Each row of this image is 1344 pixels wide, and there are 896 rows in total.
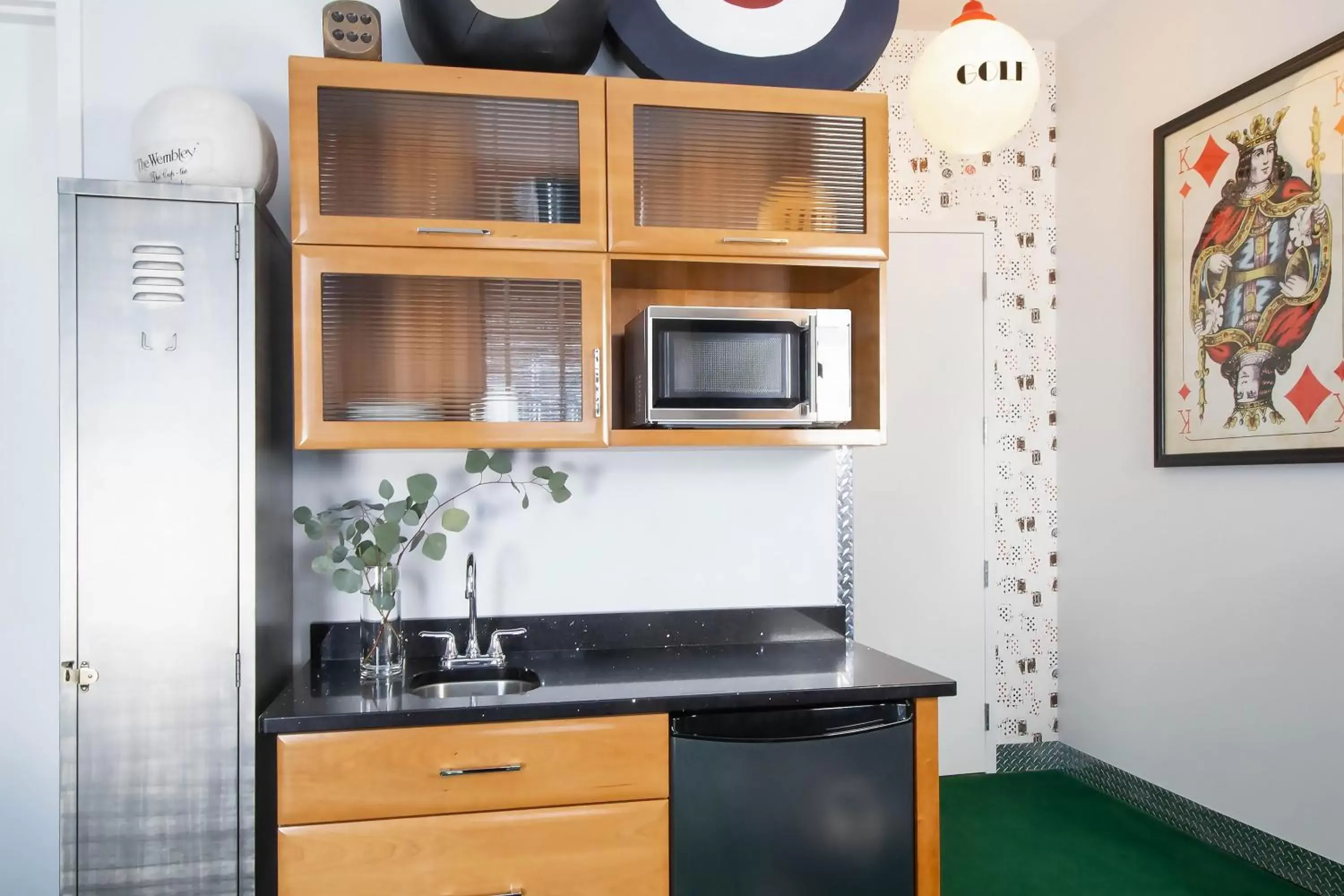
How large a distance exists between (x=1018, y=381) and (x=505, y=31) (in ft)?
8.78

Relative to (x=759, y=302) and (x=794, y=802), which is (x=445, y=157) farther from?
(x=794, y=802)

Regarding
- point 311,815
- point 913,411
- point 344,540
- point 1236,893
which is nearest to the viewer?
point 311,815

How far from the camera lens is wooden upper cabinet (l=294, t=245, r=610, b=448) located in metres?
1.98

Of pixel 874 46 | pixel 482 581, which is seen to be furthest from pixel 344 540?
pixel 874 46

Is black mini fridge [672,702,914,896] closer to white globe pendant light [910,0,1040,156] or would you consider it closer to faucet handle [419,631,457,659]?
faucet handle [419,631,457,659]

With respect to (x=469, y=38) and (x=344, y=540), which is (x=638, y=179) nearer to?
(x=469, y=38)

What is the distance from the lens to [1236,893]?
107 inches

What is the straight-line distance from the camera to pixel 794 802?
1.90 meters

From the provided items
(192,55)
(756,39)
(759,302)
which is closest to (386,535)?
(759,302)

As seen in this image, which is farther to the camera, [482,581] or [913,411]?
[913,411]

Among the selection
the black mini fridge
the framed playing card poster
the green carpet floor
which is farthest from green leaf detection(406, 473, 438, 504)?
the framed playing card poster

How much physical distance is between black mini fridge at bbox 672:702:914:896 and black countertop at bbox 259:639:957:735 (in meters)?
0.04

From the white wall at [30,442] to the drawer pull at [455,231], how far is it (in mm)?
969

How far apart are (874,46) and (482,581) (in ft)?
5.29
